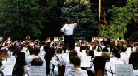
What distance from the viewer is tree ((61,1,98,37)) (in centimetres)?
2588

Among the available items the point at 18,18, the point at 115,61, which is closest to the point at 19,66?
the point at 115,61

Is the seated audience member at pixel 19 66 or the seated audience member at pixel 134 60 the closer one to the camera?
the seated audience member at pixel 19 66

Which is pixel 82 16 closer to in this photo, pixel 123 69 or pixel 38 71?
pixel 123 69

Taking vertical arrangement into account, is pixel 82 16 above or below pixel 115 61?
below

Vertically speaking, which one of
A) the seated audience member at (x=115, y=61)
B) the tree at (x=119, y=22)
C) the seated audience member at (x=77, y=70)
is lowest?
the tree at (x=119, y=22)

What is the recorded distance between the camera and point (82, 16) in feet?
85.8

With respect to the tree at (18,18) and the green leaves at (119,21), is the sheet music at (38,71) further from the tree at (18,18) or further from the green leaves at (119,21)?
the tree at (18,18)

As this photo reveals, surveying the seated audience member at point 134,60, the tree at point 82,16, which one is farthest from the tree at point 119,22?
the seated audience member at point 134,60

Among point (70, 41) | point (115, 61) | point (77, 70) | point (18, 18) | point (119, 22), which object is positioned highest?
point (77, 70)

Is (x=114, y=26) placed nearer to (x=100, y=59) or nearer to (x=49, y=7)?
(x=49, y=7)

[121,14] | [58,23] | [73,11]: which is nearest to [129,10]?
[121,14]

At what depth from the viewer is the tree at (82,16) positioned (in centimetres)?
2588

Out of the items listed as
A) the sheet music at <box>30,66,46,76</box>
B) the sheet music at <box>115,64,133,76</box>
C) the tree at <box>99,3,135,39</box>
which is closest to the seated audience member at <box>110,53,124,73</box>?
the sheet music at <box>115,64,133,76</box>

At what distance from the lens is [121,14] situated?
84.0ft
